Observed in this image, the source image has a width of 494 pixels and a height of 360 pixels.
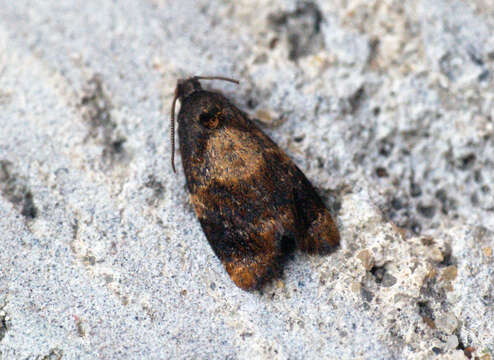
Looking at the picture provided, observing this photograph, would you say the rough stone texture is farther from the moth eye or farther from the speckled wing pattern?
the moth eye

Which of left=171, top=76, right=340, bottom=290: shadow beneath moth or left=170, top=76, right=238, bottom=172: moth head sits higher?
left=170, top=76, right=238, bottom=172: moth head

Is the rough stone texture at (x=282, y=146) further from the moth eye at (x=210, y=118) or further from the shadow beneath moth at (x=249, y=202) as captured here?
the moth eye at (x=210, y=118)

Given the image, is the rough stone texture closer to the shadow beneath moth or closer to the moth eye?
the shadow beneath moth

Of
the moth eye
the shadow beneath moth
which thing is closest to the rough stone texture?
the shadow beneath moth

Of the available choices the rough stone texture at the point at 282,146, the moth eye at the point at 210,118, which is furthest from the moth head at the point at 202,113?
the rough stone texture at the point at 282,146

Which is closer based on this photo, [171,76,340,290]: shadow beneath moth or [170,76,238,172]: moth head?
[171,76,340,290]: shadow beneath moth

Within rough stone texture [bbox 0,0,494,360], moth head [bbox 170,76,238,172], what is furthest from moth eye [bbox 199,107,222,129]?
rough stone texture [bbox 0,0,494,360]
